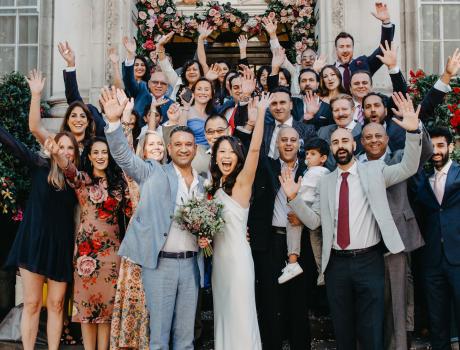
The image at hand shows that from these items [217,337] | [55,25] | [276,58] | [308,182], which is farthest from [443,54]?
[217,337]

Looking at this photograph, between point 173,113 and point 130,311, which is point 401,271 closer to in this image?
point 130,311

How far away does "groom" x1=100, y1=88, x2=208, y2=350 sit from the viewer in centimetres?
452

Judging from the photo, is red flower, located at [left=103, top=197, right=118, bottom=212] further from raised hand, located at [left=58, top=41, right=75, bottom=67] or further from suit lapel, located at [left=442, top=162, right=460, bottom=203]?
suit lapel, located at [left=442, top=162, right=460, bottom=203]

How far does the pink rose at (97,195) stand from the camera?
5.18 m

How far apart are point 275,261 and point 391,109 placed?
1.99 meters

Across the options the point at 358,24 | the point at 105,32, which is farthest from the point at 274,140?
the point at 105,32

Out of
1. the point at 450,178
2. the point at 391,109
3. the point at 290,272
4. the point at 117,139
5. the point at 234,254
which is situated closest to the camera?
the point at 117,139

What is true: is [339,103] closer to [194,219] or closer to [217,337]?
[194,219]

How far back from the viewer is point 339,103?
6.05 m

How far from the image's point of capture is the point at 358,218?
16.4 ft

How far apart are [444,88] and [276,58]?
2166mm

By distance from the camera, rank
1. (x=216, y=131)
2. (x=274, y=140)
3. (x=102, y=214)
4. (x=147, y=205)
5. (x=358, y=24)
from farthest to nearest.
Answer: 1. (x=358, y=24)
2. (x=274, y=140)
3. (x=216, y=131)
4. (x=102, y=214)
5. (x=147, y=205)

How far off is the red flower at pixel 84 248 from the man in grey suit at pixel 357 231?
71.8 inches

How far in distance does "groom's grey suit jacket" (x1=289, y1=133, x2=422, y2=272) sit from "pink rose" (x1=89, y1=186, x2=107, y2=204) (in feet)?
5.53
